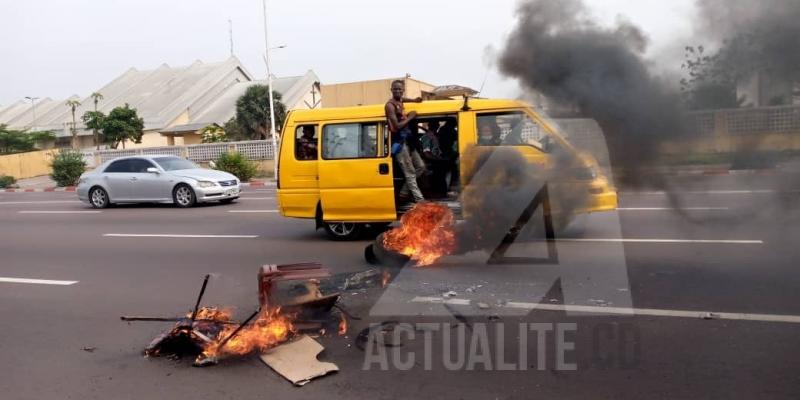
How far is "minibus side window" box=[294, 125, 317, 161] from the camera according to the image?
8750mm

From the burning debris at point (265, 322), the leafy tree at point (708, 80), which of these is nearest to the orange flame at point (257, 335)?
the burning debris at point (265, 322)

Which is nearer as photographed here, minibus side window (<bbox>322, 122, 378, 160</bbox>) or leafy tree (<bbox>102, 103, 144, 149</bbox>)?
minibus side window (<bbox>322, 122, 378, 160</bbox>)

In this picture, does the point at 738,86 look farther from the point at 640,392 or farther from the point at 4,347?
the point at 4,347

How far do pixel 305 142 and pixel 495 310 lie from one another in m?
4.65

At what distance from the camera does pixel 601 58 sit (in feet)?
22.6

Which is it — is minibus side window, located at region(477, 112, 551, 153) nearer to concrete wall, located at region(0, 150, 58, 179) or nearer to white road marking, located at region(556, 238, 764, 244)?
A: white road marking, located at region(556, 238, 764, 244)

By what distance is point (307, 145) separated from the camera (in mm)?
8773

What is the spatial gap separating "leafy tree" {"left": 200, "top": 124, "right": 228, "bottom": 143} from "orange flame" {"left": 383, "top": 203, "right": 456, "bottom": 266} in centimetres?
2856

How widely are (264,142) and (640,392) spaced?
25166mm

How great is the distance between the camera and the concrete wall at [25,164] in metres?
34.6

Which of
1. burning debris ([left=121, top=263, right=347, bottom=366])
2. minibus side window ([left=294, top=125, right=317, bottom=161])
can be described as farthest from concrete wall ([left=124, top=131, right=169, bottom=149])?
burning debris ([left=121, top=263, right=347, bottom=366])

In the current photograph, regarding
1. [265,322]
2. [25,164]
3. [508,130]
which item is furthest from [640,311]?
[25,164]

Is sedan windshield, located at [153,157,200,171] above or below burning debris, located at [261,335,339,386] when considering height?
above

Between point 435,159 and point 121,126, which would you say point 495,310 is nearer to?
point 435,159
